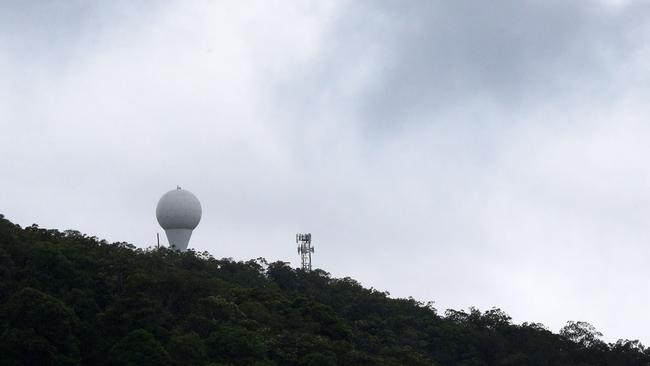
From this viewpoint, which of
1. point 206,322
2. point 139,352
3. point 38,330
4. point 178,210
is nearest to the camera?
point 139,352

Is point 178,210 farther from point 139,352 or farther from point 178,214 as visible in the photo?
point 139,352

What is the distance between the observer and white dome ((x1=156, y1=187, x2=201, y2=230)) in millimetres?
80125

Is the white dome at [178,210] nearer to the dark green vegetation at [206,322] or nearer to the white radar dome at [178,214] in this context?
the white radar dome at [178,214]

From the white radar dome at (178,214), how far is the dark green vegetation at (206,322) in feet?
11.6

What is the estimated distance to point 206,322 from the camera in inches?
2235

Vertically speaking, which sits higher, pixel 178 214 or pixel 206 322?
pixel 178 214

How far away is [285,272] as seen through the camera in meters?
85.4

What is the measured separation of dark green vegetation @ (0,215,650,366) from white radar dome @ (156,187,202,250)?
139 inches

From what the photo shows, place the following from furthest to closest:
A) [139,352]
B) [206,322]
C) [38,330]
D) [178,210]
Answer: [178,210] < [206,322] < [38,330] < [139,352]

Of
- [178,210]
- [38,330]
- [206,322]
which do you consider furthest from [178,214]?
[38,330]

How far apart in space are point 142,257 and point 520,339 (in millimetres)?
25885

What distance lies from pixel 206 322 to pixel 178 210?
24255mm

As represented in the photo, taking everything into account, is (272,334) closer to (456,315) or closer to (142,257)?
(142,257)

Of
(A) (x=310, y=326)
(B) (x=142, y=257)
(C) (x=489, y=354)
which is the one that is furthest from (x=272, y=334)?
(C) (x=489, y=354)
